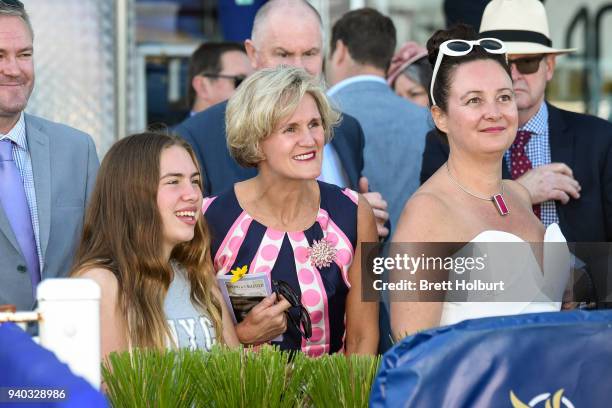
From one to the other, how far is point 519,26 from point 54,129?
6.12ft

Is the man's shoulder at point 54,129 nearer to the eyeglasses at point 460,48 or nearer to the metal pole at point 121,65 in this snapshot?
the eyeglasses at point 460,48

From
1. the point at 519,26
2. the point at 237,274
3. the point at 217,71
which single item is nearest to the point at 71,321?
the point at 237,274

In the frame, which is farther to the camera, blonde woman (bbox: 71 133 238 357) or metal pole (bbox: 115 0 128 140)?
metal pole (bbox: 115 0 128 140)

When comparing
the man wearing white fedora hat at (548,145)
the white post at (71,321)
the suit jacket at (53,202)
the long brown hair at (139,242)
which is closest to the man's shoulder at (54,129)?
the suit jacket at (53,202)

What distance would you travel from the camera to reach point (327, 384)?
218cm

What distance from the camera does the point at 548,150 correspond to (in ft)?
13.8

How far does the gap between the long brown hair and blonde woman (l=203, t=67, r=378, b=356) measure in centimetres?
17

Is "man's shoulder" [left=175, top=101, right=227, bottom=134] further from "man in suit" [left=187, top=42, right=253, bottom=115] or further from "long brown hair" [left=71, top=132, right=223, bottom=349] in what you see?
"man in suit" [left=187, top=42, right=253, bottom=115]

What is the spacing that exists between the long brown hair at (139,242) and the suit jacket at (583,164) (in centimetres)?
104

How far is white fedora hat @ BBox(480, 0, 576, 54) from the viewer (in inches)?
172

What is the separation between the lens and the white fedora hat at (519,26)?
14.3 ft

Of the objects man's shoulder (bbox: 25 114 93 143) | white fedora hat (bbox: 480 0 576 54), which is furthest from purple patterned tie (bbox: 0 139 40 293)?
white fedora hat (bbox: 480 0 576 54)

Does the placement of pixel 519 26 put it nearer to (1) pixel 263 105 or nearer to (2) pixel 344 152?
(2) pixel 344 152

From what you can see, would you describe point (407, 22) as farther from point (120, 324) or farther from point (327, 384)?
point (327, 384)
